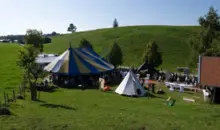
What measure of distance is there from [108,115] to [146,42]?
65230 mm

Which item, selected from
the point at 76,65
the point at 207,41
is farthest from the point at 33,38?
the point at 207,41

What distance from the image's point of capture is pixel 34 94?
79.0 ft

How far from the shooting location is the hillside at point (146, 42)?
222ft

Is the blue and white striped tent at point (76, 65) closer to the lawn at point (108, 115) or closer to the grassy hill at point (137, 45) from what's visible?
the lawn at point (108, 115)

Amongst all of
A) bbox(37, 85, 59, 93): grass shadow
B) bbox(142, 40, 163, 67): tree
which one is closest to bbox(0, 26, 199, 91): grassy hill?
bbox(142, 40, 163, 67): tree

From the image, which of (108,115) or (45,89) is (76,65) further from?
(108,115)

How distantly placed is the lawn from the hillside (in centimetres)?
3874

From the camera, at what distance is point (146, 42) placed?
267 ft

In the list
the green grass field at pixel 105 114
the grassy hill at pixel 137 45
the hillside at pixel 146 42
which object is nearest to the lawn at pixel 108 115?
the green grass field at pixel 105 114

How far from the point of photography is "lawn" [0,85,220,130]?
14.7 metres

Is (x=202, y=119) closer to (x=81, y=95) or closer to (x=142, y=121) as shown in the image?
(x=142, y=121)

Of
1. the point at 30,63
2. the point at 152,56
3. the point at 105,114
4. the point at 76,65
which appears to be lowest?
the point at 105,114

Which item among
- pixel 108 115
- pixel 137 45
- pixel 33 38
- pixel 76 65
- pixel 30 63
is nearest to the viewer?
pixel 108 115

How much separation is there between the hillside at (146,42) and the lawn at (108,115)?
3874 centimetres
